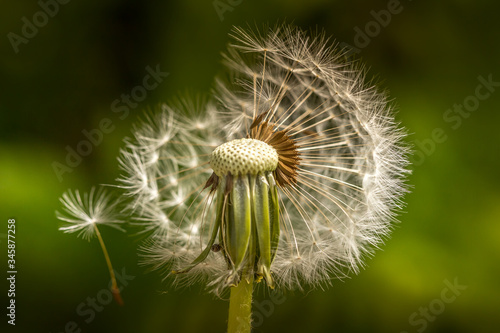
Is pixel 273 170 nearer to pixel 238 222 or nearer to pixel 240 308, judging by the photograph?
pixel 238 222

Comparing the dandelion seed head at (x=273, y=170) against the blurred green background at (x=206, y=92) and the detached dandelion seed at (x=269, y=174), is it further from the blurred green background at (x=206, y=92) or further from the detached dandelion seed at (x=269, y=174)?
the blurred green background at (x=206, y=92)

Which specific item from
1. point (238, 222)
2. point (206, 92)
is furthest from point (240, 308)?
point (206, 92)

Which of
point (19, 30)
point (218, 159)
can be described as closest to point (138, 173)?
point (218, 159)

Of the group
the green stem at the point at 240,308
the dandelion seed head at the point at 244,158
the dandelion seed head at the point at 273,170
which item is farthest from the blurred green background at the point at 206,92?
the dandelion seed head at the point at 244,158

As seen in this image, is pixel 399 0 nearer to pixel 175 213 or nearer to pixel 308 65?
pixel 308 65

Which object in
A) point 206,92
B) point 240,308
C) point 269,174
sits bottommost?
point 240,308

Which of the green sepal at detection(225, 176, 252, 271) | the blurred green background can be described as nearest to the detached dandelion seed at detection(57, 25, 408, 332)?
the green sepal at detection(225, 176, 252, 271)

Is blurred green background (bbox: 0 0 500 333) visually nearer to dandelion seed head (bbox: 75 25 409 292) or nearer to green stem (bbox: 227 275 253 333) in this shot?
dandelion seed head (bbox: 75 25 409 292)
